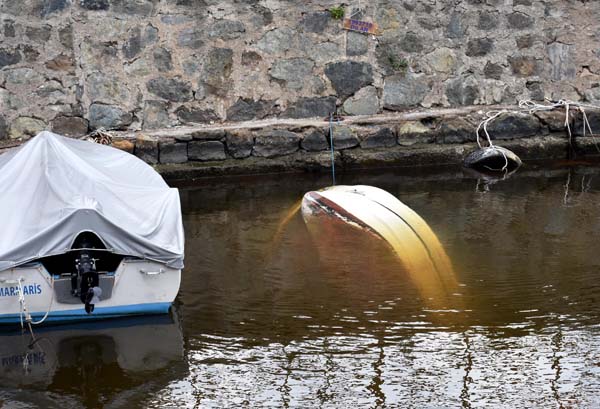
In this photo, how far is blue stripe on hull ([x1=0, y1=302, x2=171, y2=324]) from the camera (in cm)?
620

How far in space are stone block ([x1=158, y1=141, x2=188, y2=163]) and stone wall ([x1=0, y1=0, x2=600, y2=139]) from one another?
27cm

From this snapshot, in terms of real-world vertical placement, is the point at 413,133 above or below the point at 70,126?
below

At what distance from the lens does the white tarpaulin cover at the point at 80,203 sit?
617 cm

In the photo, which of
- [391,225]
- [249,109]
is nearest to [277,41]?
[249,109]

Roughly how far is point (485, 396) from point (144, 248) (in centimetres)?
220

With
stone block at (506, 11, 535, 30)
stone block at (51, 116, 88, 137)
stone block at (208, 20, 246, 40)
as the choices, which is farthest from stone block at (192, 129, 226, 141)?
stone block at (506, 11, 535, 30)

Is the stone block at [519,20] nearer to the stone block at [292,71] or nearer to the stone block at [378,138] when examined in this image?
the stone block at [378,138]

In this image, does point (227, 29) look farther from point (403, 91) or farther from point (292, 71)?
point (403, 91)

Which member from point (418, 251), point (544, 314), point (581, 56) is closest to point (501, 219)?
point (418, 251)

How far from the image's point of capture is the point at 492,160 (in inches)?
405

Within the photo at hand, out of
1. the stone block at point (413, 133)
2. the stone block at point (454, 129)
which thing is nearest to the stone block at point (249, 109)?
the stone block at point (413, 133)

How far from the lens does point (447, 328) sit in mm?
6234

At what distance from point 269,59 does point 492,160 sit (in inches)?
93.4

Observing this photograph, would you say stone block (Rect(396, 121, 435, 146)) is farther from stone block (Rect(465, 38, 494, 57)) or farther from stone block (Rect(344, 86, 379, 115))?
stone block (Rect(465, 38, 494, 57))
